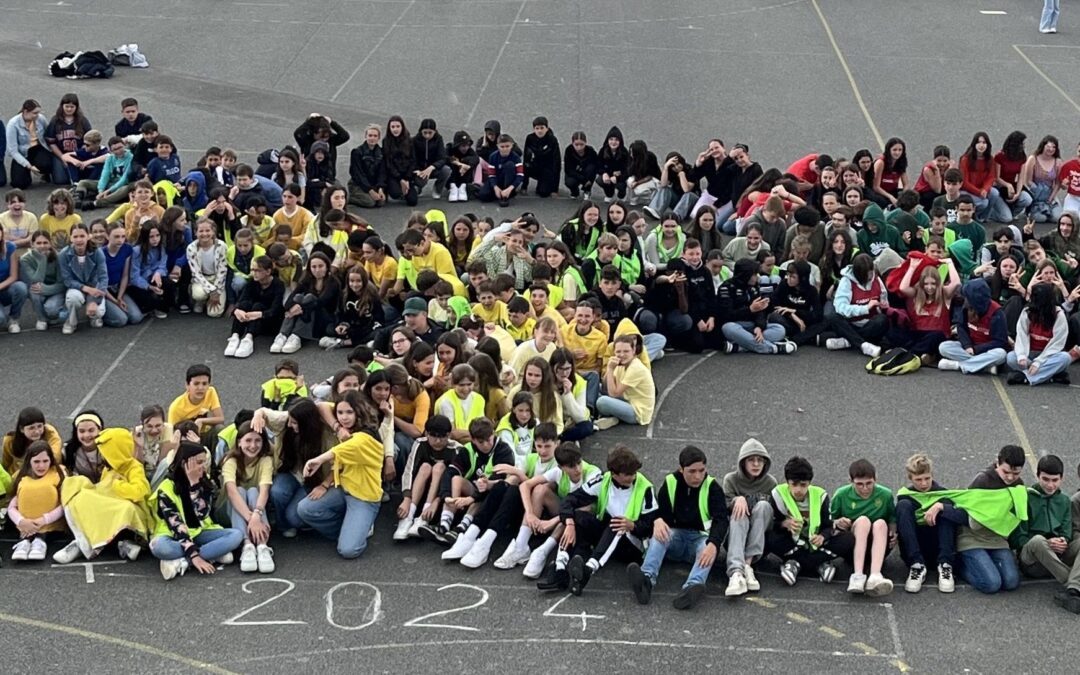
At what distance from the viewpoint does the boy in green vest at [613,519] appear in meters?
11.6

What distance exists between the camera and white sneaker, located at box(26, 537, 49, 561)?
38.5 ft

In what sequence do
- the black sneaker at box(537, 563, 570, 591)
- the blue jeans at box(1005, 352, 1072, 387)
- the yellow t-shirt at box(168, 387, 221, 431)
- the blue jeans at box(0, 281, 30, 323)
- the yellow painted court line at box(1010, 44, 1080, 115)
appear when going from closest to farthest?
the black sneaker at box(537, 563, 570, 591)
the yellow t-shirt at box(168, 387, 221, 431)
the blue jeans at box(1005, 352, 1072, 387)
the blue jeans at box(0, 281, 30, 323)
the yellow painted court line at box(1010, 44, 1080, 115)

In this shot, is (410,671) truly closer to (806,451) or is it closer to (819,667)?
(819,667)

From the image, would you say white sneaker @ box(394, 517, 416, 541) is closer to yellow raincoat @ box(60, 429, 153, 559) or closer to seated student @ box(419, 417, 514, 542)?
seated student @ box(419, 417, 514, 542)

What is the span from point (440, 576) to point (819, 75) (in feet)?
60.3

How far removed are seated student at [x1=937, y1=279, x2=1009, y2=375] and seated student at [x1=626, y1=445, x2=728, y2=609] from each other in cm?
501

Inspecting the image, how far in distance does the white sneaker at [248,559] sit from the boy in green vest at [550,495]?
5.96ft

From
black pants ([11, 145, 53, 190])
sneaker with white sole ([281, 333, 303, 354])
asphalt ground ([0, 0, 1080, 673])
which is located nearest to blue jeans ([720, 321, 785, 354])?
asphalt ground ([0, 0, 1080, 673])

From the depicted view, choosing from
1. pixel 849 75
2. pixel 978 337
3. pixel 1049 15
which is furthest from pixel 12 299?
pixel 1049 15

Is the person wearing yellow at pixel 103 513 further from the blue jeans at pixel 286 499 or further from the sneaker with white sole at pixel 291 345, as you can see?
the sneaker with white sole at pixel 291 345

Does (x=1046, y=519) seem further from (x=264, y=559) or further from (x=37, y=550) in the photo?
(x=37, y=550)

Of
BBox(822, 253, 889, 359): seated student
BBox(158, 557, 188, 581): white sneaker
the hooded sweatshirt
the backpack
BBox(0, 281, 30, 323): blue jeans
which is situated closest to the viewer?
BBox(158, 557, 188, 581): white sneaker

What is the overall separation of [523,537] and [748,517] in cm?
170

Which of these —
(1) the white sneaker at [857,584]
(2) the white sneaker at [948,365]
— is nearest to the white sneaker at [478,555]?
(1) the white sneaker at [857,584]
